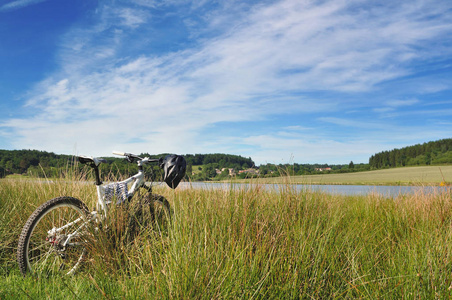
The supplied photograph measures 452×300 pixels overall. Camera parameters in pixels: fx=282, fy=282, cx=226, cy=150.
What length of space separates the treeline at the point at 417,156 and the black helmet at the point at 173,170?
78287mm

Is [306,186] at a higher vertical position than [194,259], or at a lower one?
higher

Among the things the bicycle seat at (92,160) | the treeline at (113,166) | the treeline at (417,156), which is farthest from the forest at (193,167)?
the treeline at (417,156)

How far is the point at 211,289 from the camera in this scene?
191 cm

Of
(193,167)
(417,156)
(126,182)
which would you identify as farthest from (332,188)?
(417,156)

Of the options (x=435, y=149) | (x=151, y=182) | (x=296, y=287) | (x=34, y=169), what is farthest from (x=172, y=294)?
(x=435, y=149)

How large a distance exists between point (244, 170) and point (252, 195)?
0.53 metres

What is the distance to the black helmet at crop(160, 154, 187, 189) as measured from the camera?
11.3 feet

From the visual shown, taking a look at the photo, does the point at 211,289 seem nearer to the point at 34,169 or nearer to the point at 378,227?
the point at 378,227

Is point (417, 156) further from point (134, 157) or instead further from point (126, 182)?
point (126, 182)

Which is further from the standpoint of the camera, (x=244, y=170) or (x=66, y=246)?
(x=244, y=170)

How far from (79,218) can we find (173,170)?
1137 mm

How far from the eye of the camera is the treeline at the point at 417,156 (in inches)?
2668

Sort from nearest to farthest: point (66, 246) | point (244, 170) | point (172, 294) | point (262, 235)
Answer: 1. point (172, 294)
2. point (262, 235)
3. point (66, 246)
4. point (244, 170)

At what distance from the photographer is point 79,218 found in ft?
10.1
